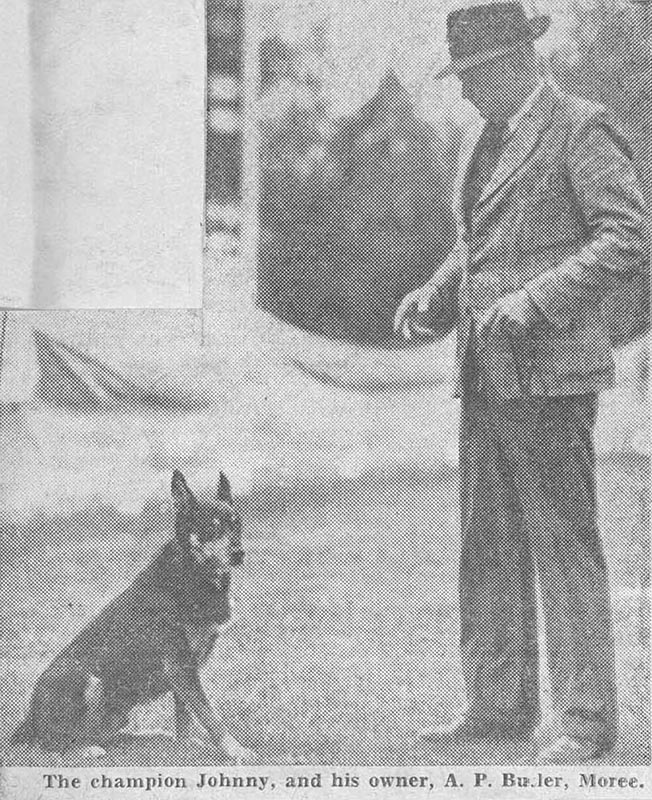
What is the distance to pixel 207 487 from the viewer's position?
15.1ft

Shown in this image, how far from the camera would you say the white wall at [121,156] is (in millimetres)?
4707

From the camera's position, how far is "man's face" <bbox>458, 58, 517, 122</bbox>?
4.68 metres

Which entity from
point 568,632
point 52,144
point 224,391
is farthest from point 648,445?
point 52,144

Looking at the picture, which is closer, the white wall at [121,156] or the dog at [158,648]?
the dog at [158,648]

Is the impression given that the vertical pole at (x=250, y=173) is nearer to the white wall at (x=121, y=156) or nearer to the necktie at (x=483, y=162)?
the white wall at (x=121, y=156)

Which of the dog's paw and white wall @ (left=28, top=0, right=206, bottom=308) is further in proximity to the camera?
white wall @ (left=28, top=0, right=206, bottom=308)

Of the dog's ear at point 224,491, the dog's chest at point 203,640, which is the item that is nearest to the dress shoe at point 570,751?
the dog's chest at point 203,640

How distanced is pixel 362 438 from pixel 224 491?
1.71 ft

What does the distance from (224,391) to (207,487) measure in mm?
345

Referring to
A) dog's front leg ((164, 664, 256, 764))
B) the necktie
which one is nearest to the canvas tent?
dog's front leg ((164, 664, 256, 764))

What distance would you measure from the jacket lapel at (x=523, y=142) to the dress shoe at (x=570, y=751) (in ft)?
6.25

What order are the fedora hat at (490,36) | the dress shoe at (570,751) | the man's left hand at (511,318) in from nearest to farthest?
the dress shoe at (570,751) < the man's left hand at (511,318) < the fedora hat at (490,36)

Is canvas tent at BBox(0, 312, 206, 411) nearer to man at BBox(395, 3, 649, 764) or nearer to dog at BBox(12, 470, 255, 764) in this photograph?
dog at BBox(12, 470, 255, 764)

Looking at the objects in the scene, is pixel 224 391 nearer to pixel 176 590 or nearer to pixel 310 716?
pixel 176 590
